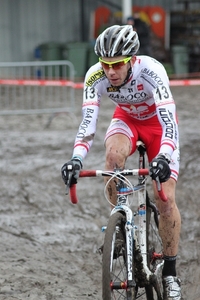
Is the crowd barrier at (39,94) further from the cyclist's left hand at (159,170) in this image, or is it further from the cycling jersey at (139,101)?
the cyclist's left hand at (159,170)

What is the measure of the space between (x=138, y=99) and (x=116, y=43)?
568 millimetres

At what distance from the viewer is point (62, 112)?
13602 mm

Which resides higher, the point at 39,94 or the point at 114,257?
the point at 39,94

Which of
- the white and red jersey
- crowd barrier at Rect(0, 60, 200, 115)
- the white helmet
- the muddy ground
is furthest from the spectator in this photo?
the white helmet

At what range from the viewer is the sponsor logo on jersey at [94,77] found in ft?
17.2

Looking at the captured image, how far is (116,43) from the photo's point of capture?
4.97 m

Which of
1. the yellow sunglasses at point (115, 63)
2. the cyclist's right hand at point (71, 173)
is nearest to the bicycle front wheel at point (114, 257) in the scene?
the cyclist's right hand at point (71, 173)

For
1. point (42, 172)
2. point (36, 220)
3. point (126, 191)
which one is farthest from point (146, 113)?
point (42, 172)

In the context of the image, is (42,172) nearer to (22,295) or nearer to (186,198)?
(186,198)

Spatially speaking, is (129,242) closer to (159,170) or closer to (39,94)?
(159,170)

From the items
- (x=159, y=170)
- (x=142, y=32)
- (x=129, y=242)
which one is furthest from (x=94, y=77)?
(x=142, y=32)

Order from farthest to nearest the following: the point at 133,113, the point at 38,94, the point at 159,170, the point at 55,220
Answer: the point at 38,94, the point at 55,220, the point at 133,113, the point at 159,170

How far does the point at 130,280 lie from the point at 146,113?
146cm

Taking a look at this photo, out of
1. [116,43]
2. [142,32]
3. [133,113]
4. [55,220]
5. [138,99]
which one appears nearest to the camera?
[116,43]
